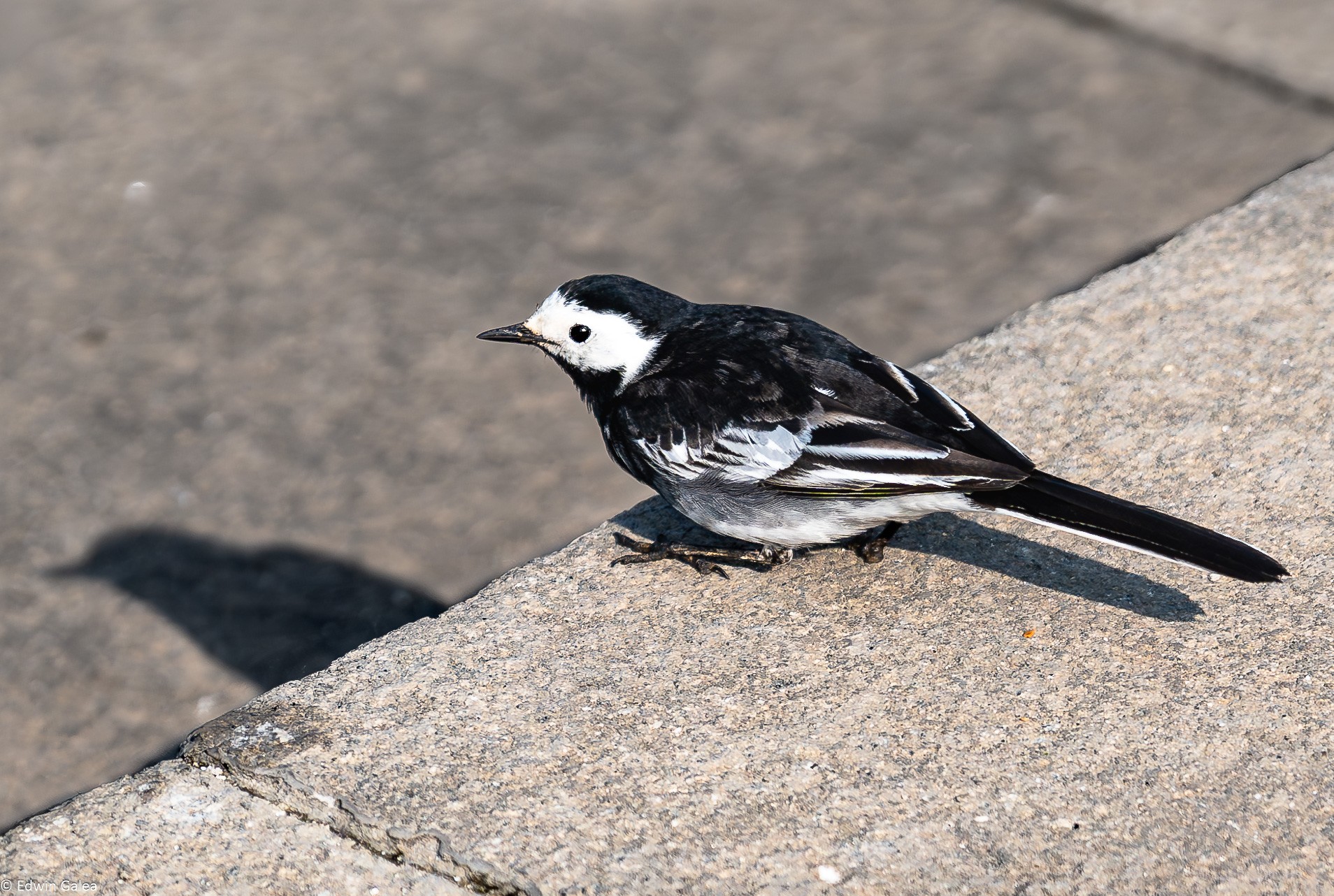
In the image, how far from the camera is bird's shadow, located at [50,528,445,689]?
6.41m

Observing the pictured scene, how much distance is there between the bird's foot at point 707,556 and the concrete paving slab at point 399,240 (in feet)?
7.46

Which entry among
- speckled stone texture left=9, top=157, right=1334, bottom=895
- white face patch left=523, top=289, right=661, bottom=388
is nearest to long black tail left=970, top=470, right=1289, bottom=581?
speckled stone texture left=9, top=157, right=1334, bottom=895

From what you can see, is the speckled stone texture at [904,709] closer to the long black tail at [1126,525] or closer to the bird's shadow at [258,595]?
the long black tail at [1126,525]

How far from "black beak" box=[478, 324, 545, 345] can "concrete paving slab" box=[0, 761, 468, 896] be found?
6.07ft

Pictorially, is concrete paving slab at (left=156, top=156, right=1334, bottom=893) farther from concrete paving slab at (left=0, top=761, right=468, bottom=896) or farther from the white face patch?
the white face patch

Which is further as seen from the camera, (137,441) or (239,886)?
(137,441)

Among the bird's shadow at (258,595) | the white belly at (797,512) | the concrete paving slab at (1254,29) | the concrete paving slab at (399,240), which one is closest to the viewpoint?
the white belly at (797,512)

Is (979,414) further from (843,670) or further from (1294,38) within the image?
(1294,38)

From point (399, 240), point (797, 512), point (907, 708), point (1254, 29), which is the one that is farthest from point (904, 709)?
point (1254, 29)

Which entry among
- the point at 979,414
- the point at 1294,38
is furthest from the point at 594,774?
the point at 1294,38

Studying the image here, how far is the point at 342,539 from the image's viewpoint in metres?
6.92

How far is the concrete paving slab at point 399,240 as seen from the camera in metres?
6.70

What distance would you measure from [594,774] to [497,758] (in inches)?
10.1

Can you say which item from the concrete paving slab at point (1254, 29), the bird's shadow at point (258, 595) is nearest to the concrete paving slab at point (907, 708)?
the bird's shadow at point (258, 595)
